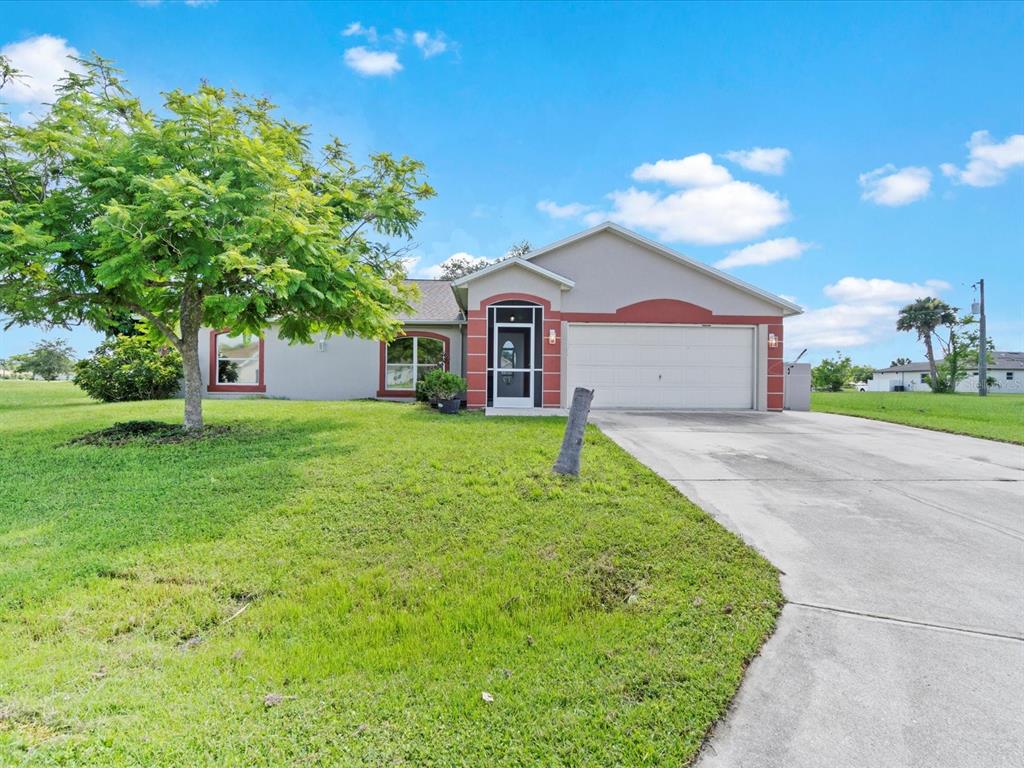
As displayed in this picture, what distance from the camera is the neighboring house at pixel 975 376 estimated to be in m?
48.6

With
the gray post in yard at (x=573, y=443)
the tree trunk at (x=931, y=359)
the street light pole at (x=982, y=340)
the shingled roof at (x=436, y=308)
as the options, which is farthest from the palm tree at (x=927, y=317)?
the gray post in yard at (x=573, y=443)

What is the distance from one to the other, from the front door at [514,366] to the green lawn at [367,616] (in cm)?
725

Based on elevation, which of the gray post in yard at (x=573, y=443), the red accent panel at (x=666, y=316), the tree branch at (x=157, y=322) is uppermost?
the red accent panel at (x=666, y=316)

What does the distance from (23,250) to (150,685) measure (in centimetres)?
795

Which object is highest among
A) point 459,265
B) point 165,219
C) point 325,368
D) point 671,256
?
point 459,265

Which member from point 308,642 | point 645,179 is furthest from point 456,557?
point 645,179

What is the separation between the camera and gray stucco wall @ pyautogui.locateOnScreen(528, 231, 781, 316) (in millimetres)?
14531

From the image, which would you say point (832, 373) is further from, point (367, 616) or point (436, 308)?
point (367, 616)

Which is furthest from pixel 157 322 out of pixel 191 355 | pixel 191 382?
pixel 191 382

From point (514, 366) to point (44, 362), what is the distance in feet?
171

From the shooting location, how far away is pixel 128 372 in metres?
16.2

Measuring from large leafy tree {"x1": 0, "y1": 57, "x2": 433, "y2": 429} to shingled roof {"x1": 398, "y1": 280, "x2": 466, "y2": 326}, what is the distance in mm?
6966

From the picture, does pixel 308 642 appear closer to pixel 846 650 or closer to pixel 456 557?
pixel 456 557

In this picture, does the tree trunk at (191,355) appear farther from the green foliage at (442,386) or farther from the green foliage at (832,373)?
the green foliage at (832,373)
